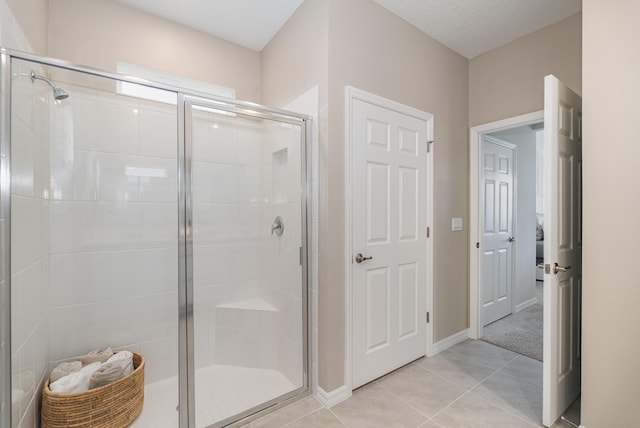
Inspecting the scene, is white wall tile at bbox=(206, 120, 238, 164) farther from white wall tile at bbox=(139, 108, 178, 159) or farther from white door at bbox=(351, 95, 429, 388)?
white door at bbox=(351, 95, 429, 388)

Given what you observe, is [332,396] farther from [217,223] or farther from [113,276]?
[113,276]

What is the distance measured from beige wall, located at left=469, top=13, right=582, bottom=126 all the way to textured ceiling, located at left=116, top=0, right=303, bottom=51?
193cm

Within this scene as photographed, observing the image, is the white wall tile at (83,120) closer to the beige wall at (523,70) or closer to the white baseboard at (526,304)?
the beige wall at (523,70)

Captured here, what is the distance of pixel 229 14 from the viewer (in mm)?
2232

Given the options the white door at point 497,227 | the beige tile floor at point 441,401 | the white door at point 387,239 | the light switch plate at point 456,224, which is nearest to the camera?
the beige tile floor at point 441,401

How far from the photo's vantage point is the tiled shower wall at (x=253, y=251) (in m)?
1.88

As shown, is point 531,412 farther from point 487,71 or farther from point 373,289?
point 487,71

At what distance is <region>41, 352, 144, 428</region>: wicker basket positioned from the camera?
1436 mm

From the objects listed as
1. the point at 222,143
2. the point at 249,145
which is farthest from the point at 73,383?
the point at 249,145

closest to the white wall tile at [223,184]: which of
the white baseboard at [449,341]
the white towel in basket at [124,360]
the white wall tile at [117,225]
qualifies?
the white wall tile at [117,225]

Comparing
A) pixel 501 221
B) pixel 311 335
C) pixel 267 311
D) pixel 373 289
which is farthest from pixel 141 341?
pixel 501 221

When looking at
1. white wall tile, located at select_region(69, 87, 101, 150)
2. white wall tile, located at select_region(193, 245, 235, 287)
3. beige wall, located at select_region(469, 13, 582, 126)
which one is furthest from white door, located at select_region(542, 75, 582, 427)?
white wall tile, located at select_region(69, 87, 101, 150)

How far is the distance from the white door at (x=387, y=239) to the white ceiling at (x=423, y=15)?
2.62 ft

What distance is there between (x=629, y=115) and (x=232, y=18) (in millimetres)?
2644
